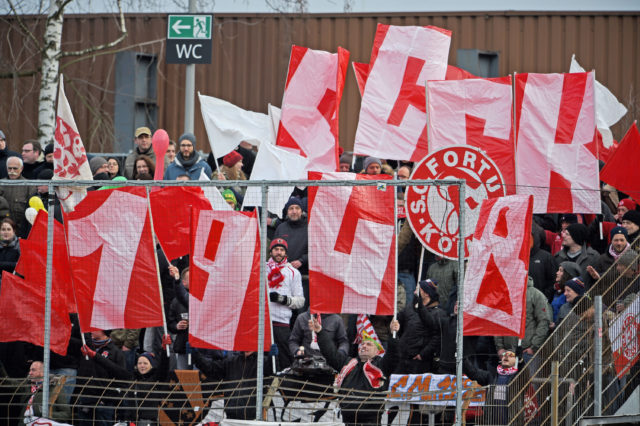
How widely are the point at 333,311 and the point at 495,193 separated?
2039mm

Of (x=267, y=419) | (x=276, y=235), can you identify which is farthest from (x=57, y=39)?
(x=267, y=419)

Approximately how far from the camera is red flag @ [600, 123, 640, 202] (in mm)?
12625

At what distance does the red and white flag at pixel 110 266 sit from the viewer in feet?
35.0

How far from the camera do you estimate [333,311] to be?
10445 millimetres

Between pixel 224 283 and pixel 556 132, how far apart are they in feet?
14.5

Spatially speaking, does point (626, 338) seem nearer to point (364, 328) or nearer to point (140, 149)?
point (364, 328)

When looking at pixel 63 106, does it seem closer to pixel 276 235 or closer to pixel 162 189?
pixel 162 189

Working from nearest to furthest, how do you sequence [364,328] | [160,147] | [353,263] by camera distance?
1. [353,263]
2. [364,328]
3. [160,147]

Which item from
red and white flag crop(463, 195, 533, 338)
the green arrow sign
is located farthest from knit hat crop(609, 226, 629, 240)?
the green arrow sign

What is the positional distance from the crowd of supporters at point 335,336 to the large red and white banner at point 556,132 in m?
0.54

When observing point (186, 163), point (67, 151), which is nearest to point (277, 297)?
point (67, 151)

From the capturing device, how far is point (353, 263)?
10.4 m

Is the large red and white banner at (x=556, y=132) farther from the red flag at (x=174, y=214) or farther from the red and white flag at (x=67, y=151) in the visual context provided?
the red and white flag at (x=67, y=151)

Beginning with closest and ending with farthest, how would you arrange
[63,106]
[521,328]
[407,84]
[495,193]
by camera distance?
1. [521,328]
2. [495,193]
3. [63,106]
4. [407,84]
